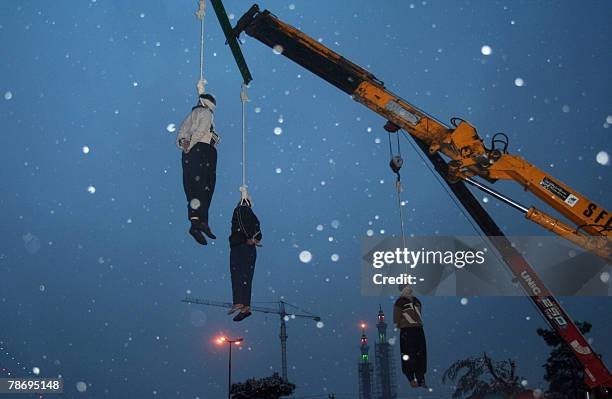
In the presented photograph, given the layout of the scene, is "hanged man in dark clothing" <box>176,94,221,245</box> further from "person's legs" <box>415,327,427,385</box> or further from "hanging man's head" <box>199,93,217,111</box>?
"person's legs" <box>415,327,427,385</box>

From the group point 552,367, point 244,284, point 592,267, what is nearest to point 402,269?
point 244,284

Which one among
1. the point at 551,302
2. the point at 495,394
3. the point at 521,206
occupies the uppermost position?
the point at 521,206

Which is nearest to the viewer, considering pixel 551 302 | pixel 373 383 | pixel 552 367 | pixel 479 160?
pixel 479 160

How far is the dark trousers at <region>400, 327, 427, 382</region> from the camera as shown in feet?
25.1

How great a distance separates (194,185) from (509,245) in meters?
9.21

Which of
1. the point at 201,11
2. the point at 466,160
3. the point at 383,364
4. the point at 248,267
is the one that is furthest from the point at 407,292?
the point at 383,364

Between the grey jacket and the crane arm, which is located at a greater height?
the crane arm

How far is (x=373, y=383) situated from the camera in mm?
134125

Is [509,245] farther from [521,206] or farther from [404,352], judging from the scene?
[404,352]

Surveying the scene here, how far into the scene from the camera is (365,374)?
136m

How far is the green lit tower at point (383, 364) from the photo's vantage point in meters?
132

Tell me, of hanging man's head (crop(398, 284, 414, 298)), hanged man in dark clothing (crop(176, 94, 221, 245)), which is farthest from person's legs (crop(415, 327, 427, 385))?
hanged man in dark clothing (crop(176, 94, 221, 245))

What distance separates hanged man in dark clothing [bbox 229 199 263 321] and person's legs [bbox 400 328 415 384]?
3.40 meters

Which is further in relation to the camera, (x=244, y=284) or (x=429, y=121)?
(x=429, y=121)
